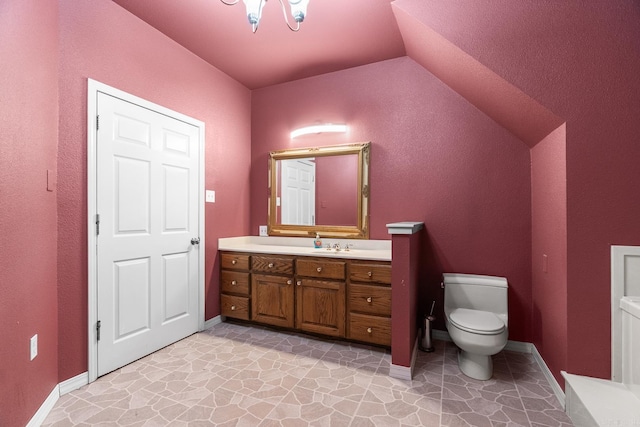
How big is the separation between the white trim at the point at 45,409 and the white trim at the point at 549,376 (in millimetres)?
2878

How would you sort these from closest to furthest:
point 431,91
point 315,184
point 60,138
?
point 60,138
point 431,91
point 315,184

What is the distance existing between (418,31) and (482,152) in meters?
1.12

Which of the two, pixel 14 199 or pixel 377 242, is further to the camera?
pixel 377 242

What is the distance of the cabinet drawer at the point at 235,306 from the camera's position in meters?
2.74

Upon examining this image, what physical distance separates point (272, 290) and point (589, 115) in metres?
2.56

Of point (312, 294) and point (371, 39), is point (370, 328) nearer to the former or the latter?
point (312, 294)

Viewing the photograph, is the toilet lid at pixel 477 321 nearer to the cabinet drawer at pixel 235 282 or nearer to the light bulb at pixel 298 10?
the cabinet drawer at pixel 235 282

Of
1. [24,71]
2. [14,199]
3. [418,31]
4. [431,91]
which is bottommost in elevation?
[14,199]

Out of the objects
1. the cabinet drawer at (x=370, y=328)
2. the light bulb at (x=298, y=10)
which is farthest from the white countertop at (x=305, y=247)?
the light bulb at (x=298, y=10)

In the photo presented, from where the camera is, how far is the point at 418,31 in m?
2.03

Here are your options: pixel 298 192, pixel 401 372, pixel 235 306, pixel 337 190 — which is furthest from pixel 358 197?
pixel 235 306

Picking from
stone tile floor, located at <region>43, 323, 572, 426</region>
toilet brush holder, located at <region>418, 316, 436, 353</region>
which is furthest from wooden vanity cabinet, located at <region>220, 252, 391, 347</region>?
toilet brush holder, located at <region>418, 316, 436, 353</region>

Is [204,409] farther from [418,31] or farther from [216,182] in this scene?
[418,31]

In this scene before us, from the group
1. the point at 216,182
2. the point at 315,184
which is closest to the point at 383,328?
the point at 315,184
